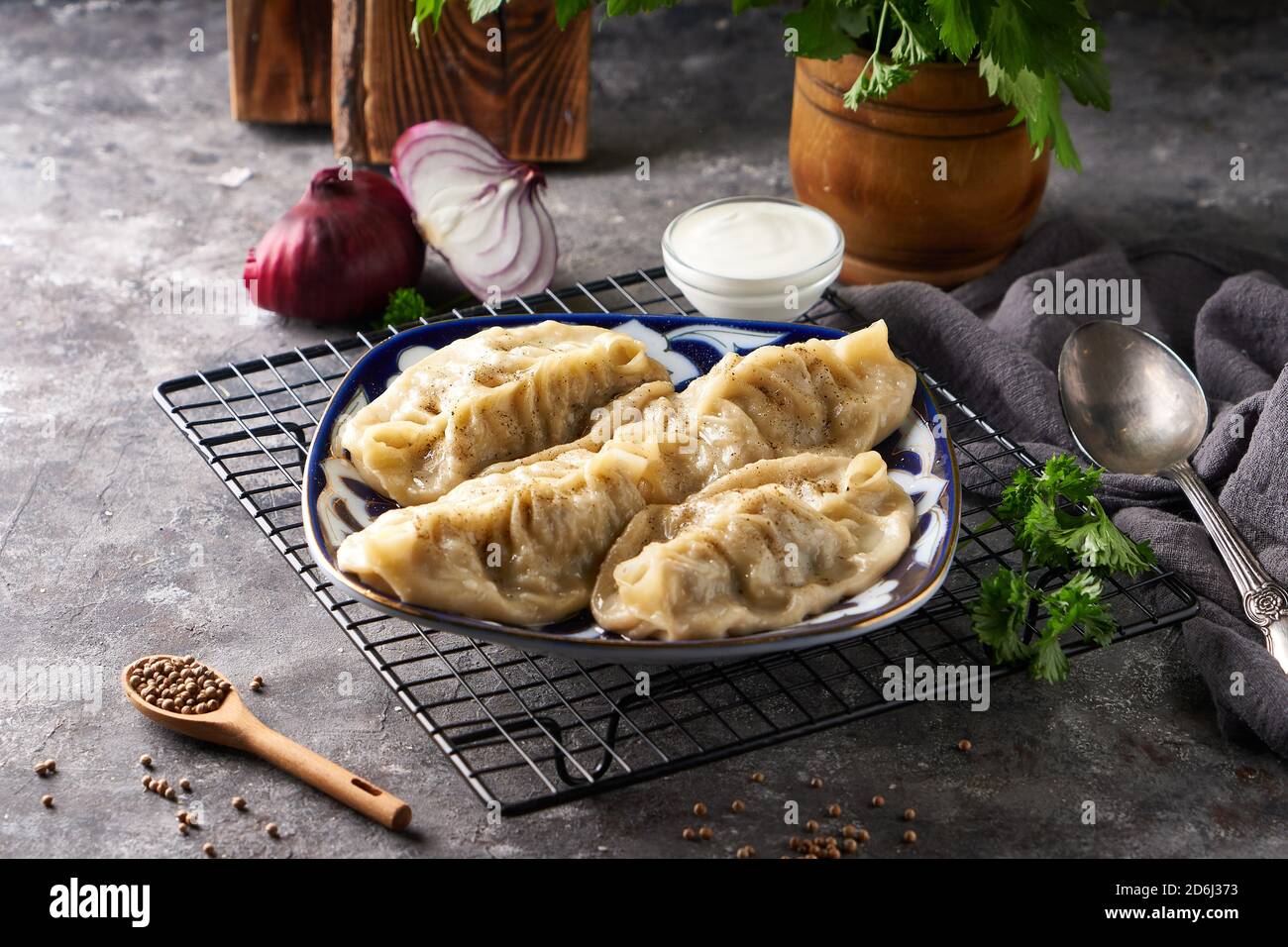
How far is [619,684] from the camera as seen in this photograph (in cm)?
329

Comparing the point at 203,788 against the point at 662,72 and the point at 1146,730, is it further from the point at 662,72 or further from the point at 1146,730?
the point at 662,72

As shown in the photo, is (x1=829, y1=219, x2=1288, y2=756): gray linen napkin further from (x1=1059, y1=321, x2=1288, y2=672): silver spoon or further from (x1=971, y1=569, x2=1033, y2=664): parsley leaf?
(x1=971, y1=569, x2=1033, y2=664): parsley leaf

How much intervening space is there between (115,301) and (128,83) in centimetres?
193

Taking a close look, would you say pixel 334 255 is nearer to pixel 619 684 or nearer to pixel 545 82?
pixel 545 82

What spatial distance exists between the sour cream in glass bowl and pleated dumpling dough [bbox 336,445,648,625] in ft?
3.72

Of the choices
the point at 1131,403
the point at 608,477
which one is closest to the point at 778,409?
the point at 608,477

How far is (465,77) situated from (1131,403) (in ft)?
9.70

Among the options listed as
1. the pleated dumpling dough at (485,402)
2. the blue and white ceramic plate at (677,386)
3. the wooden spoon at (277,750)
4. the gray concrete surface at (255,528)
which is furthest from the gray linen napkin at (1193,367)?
the wooden spoon at (277,750)

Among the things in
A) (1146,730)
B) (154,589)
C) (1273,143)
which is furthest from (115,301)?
(1273,143)

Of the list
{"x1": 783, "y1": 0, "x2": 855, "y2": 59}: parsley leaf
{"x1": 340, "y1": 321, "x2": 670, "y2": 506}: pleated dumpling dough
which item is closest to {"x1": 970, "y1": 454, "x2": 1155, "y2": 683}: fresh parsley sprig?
{"x1": 340, "y1": 321, "x2": 670, "y2": 506}: pleated dumpling dough

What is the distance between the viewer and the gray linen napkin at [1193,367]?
11.0 feet

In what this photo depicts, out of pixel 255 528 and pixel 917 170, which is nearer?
pixel 255 528

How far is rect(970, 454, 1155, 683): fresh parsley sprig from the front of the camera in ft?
10.6

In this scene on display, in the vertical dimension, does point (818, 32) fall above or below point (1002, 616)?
above
